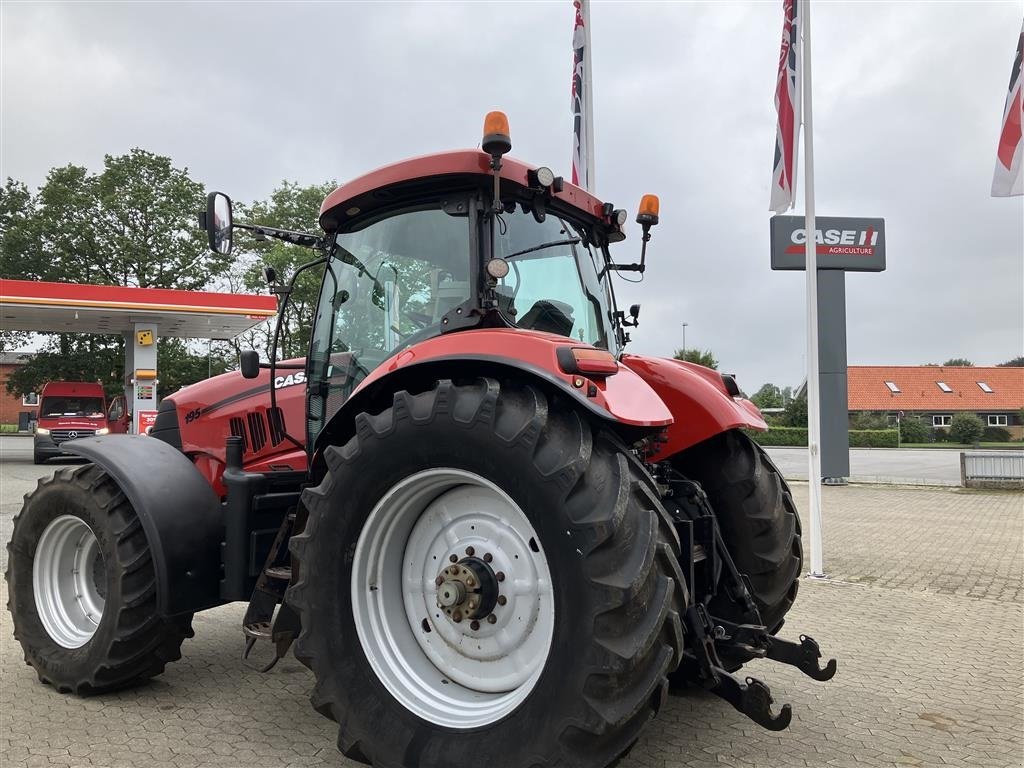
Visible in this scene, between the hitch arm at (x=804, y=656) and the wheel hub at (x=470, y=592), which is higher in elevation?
the wheel hub at (x=470, y=592)

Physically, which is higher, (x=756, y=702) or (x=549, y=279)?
(x=549, y=279)

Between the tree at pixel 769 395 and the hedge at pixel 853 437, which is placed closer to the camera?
the hedge at pixel 853 437

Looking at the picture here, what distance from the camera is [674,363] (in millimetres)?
4059

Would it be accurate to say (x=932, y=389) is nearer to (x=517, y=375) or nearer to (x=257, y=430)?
(x=257, y=430)

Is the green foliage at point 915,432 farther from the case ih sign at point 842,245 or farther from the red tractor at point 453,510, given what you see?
the red tractor at point 453,510

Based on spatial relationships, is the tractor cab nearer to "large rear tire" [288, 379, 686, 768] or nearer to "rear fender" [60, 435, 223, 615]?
"large rear tire" [288, 379, 686, 768]

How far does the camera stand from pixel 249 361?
3.90 meters

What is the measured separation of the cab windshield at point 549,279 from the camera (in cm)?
328

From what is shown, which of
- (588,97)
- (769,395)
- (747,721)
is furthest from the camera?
(769,395)

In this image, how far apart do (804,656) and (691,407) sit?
4.06 feet

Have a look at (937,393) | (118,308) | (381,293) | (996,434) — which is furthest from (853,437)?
(381,293)

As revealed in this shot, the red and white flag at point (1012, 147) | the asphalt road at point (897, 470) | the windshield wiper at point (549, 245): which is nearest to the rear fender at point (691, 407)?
the windshield wiper at point (549, 245)

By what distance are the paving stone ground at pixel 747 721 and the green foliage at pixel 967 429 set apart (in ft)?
144

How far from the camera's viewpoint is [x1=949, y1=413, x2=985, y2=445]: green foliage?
4406 cm
